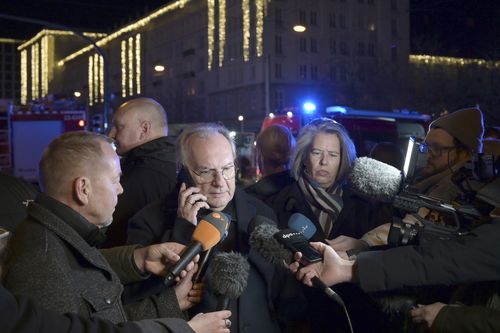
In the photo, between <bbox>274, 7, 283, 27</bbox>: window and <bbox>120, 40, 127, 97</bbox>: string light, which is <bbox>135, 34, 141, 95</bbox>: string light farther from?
<bbox>274, 7, 283, 27</bbox>: window

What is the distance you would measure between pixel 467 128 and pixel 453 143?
120 mm

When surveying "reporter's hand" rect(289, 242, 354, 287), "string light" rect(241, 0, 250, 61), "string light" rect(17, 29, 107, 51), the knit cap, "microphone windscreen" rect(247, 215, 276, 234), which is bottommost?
"reporter's hand" rect(289, 242, 354, 287)

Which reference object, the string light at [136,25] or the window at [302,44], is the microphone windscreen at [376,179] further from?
the string light at [136,25]

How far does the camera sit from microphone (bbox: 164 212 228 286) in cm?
240

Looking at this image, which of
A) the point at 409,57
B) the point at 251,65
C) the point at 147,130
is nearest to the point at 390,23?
the point at 409,57

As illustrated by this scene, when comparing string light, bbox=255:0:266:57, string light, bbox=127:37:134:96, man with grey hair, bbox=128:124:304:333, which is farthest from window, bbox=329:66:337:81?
man with grey hair, bbox=128:124:304:333

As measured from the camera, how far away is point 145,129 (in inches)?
190

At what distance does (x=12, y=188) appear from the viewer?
4.32 meters

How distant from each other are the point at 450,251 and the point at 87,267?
1.56 m

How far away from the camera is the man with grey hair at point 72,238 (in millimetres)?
2062

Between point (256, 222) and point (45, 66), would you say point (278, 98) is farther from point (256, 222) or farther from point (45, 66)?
point (45, 66)

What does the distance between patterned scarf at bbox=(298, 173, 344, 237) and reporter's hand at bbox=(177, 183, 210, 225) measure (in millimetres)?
1239

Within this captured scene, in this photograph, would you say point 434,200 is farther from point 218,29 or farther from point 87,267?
point 218,29

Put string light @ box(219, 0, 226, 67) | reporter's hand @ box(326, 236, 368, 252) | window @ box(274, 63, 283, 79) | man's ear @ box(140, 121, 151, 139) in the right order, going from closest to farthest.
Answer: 1. reporter's hand @ box(326, 236, 368, 252)
2. man's ear @ box(140, 121, 151, 139)
3. window @ box(274, 63, 283, 79)
4. string light @ box(219, 0, 226, 67)
